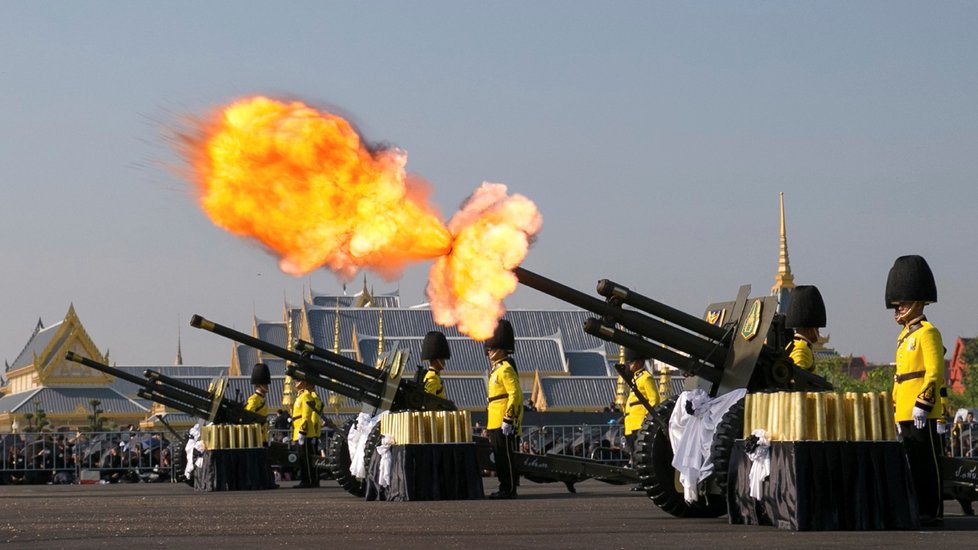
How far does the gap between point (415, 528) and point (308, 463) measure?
15.2 meters

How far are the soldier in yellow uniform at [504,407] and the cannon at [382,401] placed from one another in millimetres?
189

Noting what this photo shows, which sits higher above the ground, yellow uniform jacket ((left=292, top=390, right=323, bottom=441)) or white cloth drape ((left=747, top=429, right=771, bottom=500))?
yellow uniform jacket ((left=292, top=390, right=323, bottom=441))

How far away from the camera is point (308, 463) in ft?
91.5

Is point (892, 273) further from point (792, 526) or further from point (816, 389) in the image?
point (792, 526)

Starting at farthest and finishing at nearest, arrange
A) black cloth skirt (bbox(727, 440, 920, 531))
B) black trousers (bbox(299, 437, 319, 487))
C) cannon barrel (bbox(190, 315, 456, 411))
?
1. black trousers (bbox(299, 437, 319, 487))
2. cannon barrel (bbox(190, 315, 456, 411))
3. black cloth skirt (bbox(727, 440, 920, 531))

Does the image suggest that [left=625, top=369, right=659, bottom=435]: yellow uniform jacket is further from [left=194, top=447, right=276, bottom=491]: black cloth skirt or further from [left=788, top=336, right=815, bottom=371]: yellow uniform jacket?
[left=194, top=447, right=276, bottom=491]: black cloth skirt

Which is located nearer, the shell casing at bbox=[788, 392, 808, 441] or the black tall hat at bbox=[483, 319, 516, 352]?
the shell casing at bbox=[788, 392, 808, 441]

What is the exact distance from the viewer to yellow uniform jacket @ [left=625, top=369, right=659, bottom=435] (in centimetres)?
2044

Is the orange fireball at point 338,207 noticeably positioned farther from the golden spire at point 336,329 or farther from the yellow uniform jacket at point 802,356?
the golden spire at point 336,329

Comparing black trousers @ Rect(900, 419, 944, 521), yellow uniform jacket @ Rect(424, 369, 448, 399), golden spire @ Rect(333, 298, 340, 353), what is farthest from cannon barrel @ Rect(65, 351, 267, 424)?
golden spire @ Rect(333, 298, 340, 353)

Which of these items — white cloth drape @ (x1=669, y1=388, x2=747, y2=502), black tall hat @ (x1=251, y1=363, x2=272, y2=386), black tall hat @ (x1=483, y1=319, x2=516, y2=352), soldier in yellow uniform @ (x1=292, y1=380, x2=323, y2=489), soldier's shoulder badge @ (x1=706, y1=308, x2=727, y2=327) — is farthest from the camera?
black tall hat @ (x1=251, y1=363, x2=272, y2=386)

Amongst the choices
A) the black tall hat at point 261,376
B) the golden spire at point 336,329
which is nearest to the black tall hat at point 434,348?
the black tall hat at point 261,376

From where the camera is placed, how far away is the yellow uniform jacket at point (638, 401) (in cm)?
2044

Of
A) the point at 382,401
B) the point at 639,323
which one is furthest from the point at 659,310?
the point at 382,401
